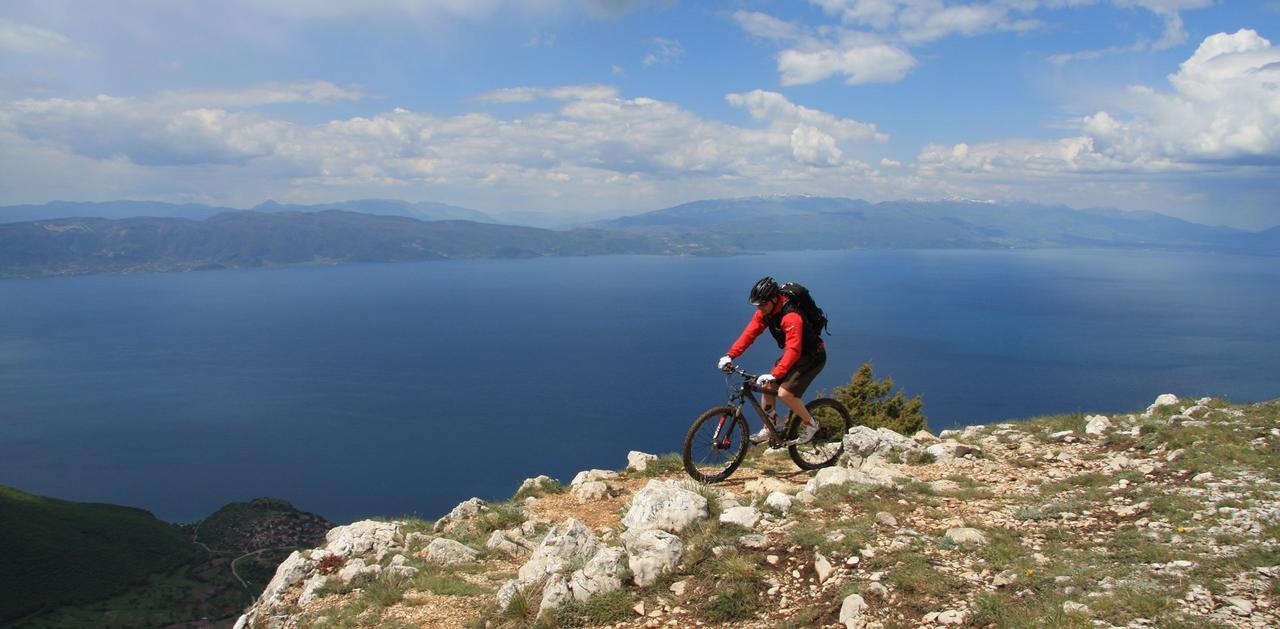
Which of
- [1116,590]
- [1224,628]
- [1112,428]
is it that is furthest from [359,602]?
[1112,428]

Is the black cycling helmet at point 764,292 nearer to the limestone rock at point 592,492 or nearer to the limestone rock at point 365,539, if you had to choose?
the limestone rock at point 592,492

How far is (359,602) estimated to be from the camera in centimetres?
775

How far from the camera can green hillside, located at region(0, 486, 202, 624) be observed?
64.9m

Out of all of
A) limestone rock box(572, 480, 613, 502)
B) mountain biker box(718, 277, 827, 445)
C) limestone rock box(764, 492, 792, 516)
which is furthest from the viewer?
limestone rock box(572, 480, 613, 502)

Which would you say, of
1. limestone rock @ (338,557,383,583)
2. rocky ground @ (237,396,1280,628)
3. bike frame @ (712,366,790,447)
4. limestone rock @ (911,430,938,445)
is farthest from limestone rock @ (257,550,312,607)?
limestone rock @ (911,430,938,445)

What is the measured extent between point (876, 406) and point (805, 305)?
22.3 metres

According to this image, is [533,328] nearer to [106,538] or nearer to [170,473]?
[170,473]

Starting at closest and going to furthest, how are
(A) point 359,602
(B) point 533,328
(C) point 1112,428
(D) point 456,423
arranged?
1. (A) point 359,602
2. (C) point 1112,428
3. (D) point 456,423
4. (B) point 533,328

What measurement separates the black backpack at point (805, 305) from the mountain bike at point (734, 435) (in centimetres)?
121

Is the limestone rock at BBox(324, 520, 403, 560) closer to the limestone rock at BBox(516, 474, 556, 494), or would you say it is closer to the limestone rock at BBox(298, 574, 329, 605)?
the limestone rock at BBox(298, 574, 329, 605)

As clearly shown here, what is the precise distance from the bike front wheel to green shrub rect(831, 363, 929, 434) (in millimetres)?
16651

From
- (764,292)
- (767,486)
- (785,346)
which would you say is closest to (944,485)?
(767,486)

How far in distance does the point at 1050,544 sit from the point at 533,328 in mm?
181827

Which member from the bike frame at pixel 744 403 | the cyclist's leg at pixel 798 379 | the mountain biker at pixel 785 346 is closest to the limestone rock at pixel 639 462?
the bike frame at pixel 744 403
